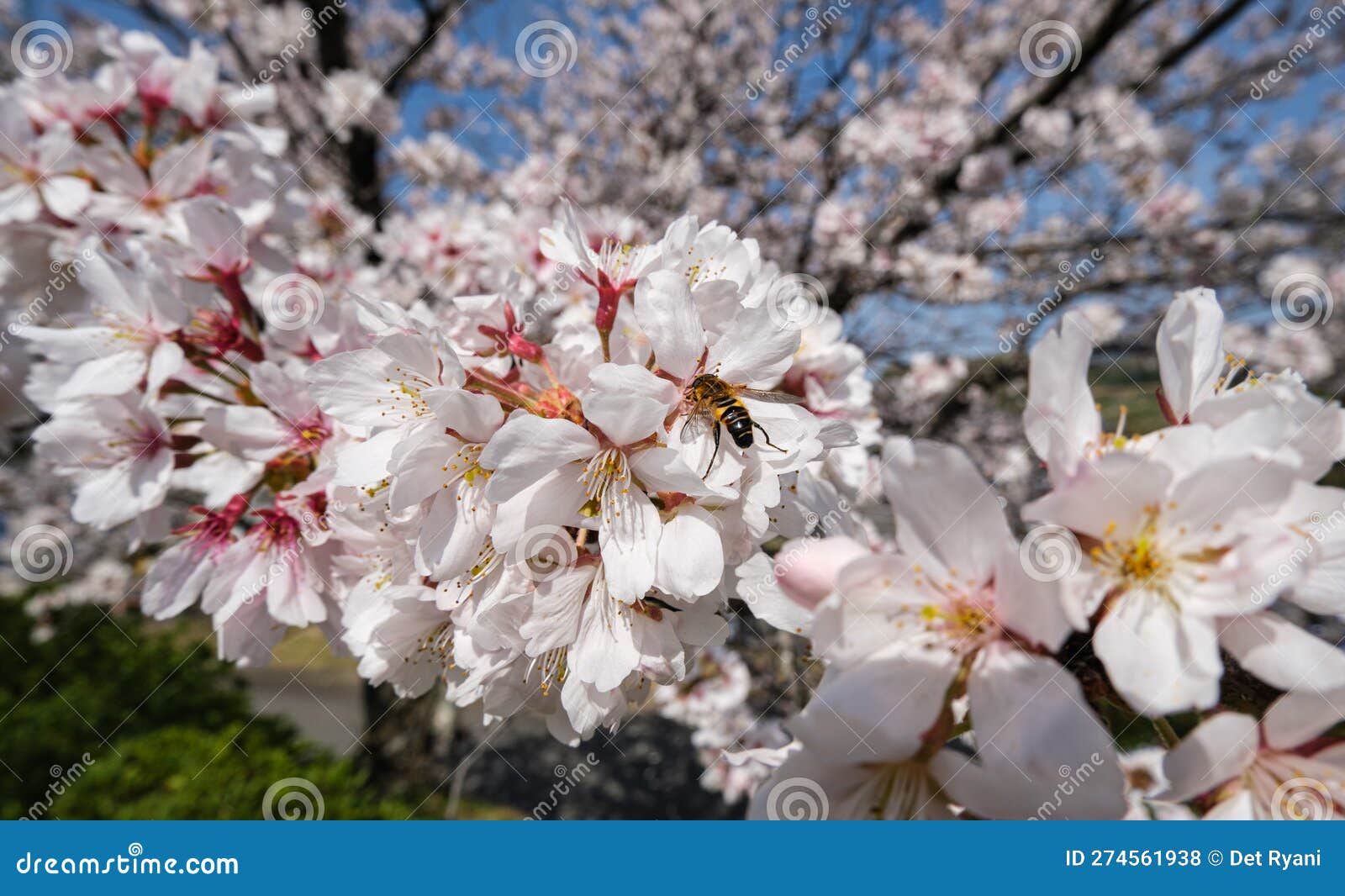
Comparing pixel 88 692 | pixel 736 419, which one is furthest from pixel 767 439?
pixel 88 692

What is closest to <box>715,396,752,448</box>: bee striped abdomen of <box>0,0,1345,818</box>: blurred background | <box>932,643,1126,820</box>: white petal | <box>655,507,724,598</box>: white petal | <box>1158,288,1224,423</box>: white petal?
<box>655,507,724,598</box>: white petal

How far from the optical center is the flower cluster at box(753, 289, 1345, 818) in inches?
24.0

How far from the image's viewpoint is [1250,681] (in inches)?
28.7

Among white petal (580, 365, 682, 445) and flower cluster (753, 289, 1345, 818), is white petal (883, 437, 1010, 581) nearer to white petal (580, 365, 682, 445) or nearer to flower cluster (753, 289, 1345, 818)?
flower cluster (753, 289, 1345, 818)

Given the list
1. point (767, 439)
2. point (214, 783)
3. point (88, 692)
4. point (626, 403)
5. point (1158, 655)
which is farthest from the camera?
point (88, 692)

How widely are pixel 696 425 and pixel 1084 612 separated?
1.55 ft

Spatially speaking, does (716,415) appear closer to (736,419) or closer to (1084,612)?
(736,419)

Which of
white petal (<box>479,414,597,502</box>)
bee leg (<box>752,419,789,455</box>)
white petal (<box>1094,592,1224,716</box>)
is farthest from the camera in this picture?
bee leg (<box>752,419,789,455</box>)

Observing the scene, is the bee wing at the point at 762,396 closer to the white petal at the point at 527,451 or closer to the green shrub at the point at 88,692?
the white petal at the point at 527,451

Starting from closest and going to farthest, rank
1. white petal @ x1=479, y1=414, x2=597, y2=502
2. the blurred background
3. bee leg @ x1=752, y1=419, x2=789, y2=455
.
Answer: white petal @ x1=479, y1=414, x2=597, y2=502 → bee leg @ x1=752, y1=419, x2=789, y2=455 → the blurred background

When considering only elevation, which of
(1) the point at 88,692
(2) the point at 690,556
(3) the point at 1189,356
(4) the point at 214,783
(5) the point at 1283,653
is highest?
(3) the point at 1189,356

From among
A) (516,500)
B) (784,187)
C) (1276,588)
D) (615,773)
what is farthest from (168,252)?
(615,773)

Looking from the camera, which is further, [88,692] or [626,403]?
[88,692]

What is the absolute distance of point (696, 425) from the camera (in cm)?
87
